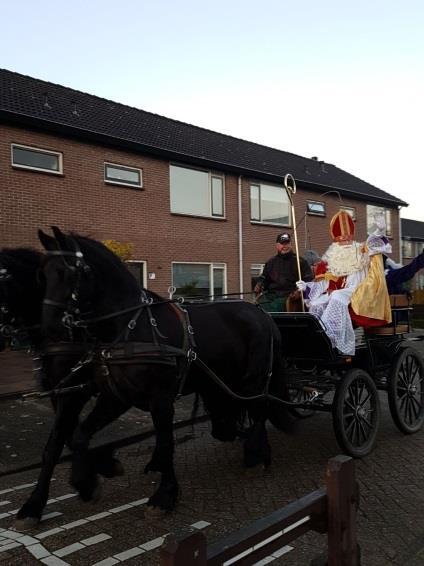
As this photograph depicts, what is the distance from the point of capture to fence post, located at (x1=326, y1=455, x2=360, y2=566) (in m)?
2.40

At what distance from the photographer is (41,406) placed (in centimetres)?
743

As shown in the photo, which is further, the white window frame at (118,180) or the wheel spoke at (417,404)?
the white window frame at (118,180)

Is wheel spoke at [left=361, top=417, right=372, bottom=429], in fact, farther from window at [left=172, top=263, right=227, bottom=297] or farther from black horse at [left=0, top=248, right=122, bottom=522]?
window at [left=172, top=263, right=227, bottom=297]

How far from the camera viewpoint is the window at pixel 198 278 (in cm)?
1495

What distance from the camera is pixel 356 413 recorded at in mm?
5348

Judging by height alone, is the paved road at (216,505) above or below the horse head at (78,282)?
below

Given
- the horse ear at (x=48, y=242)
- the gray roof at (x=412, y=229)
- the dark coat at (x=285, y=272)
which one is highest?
the gray roof at (x=412, y=229)

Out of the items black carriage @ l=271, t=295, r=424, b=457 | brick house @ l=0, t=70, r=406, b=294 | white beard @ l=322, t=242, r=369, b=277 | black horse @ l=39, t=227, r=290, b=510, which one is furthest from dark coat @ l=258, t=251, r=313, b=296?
brick house @ l=0, t=70, r=406, b=294

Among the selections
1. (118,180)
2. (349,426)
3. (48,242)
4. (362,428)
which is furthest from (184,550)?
(118,180)

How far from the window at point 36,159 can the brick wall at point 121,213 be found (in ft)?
0.39

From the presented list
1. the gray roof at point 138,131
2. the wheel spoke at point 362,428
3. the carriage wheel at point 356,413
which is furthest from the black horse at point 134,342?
the gray roof at point 138,131

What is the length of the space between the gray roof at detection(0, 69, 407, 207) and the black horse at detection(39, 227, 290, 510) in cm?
883

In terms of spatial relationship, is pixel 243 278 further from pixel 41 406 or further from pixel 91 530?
pixel 91 530

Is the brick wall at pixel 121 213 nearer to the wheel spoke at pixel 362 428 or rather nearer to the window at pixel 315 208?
the window at pixel 315 208
